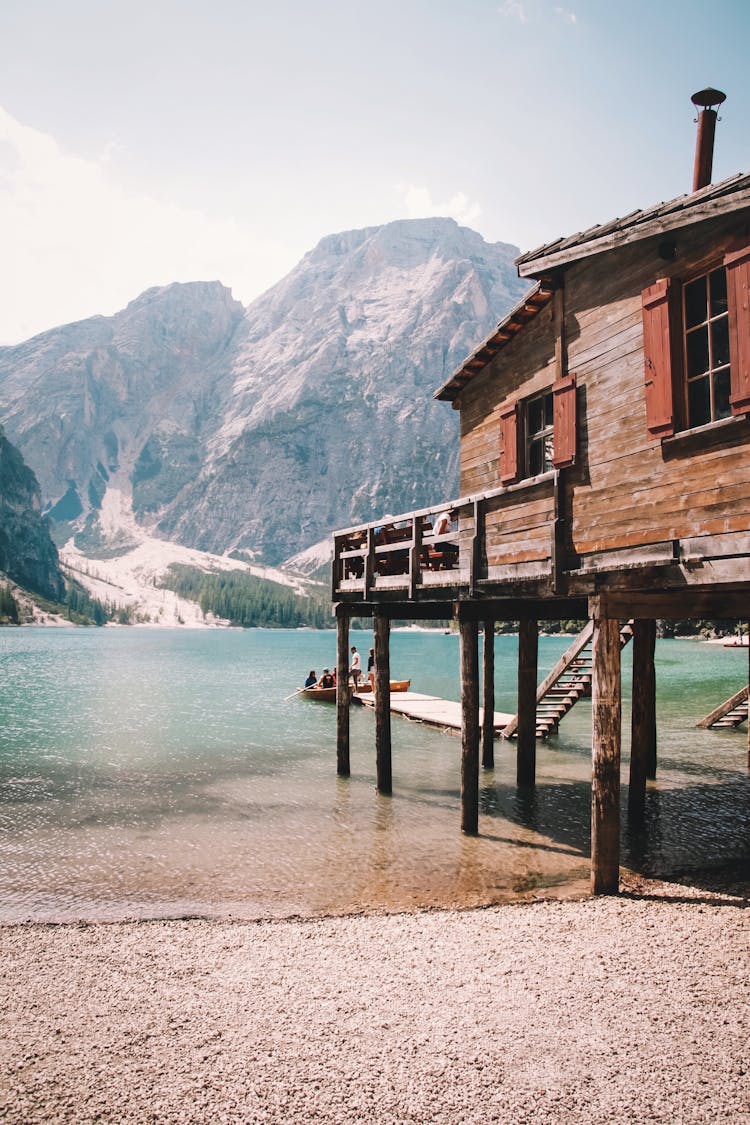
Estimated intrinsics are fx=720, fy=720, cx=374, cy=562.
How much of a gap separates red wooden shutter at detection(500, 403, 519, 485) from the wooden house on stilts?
1.3 inches

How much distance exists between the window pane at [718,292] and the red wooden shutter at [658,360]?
53cm

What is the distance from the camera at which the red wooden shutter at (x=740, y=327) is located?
26.5 feet

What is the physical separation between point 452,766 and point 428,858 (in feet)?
29.0

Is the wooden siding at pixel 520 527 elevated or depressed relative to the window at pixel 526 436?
depressed

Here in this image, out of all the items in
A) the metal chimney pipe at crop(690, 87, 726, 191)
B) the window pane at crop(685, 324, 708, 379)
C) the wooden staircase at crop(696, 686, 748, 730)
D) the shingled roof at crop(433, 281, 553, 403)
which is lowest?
the wooden staircase at crop(696, 686, 748, 730)

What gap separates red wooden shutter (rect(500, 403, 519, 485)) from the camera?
1299cm

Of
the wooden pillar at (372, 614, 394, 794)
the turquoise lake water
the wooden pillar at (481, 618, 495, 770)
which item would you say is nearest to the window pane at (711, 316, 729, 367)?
the turquoise lake water

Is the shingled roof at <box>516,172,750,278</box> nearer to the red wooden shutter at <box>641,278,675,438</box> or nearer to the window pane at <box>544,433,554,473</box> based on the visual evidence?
the red wooden shutter at <box>641,278,675,438</box>

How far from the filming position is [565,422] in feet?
37.0

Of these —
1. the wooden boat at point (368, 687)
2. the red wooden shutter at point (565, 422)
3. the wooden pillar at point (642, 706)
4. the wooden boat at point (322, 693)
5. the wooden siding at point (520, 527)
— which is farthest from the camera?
the wooden boat at point (322, 693)

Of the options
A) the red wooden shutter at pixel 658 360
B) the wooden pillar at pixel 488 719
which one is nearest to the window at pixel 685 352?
the red wooden shutter at pixel 658 360

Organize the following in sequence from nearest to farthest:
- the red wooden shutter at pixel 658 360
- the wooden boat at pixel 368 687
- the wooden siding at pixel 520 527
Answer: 1. the red wooden shutter at pixel 658 360
2. the wooden siding at pixel 520 527
3. the wooden boat at pixel 368 687

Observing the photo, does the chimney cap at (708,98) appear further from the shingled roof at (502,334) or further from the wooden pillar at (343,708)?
the wooden pillar at (343,708)

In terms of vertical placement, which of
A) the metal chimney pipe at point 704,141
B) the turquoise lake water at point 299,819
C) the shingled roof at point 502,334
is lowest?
the turquoise lake water at point 299,819
